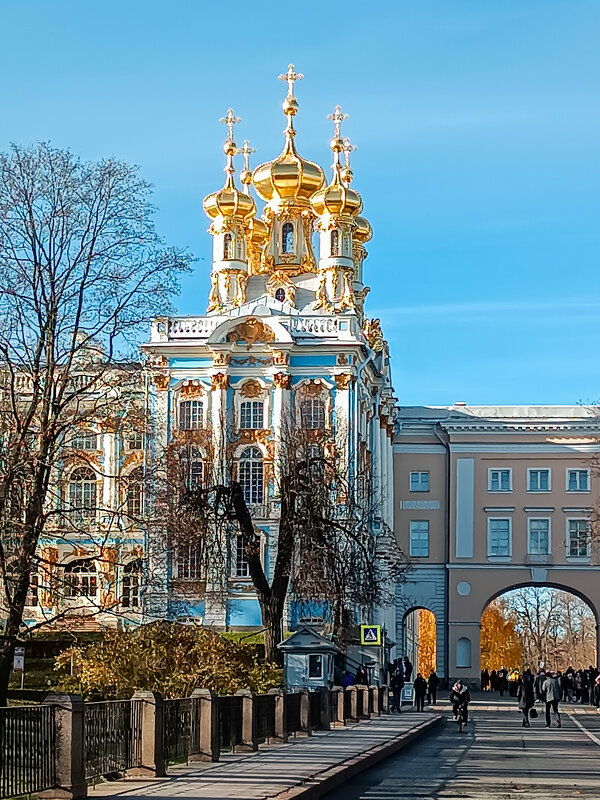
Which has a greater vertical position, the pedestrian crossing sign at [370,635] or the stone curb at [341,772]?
the pedestrian crossing sign at [370,635]

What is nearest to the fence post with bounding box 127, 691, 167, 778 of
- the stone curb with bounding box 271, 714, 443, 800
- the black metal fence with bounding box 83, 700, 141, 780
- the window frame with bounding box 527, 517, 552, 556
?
the black metal fence with bounding box 83, 700, 141, 780

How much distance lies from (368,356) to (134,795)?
190 ft

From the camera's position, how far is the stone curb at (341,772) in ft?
62.9

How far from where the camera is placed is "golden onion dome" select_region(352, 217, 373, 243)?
286ft

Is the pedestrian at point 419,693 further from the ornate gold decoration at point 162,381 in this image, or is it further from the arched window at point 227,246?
the arched window at point 227,246

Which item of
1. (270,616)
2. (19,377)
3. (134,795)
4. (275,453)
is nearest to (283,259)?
(275,453)

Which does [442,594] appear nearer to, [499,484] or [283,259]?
[499,484]

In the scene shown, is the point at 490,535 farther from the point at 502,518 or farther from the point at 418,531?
the point at 418,531

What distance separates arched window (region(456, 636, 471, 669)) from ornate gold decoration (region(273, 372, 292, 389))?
65.1 feet

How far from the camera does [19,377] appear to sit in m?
32.2

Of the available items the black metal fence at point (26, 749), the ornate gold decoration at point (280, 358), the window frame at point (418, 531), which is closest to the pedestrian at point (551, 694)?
the black metal fence at point (26, 749)

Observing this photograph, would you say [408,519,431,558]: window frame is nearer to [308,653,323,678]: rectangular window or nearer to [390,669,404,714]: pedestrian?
[390,669,404,714]: pedestrian

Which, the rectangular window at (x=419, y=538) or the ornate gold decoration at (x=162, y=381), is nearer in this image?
the ornate gold decoration at (x=162, y=381)

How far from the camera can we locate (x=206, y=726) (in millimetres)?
23875
